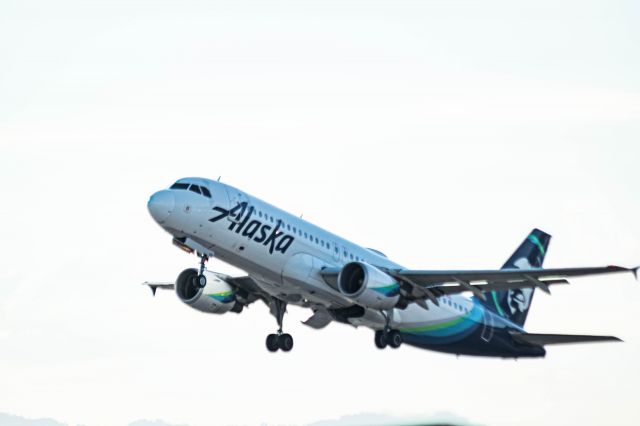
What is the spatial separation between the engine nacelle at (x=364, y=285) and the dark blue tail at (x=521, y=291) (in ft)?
38.8

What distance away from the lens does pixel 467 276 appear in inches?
2234

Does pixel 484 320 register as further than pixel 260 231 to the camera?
Yes

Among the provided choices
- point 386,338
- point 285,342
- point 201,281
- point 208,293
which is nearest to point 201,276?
point 201,281

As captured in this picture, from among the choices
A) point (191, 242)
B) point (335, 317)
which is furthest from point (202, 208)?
point (335, 317)

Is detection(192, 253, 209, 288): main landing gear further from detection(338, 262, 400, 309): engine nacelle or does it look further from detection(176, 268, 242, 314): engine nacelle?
detection(338, 262, 400, 309): engine nacelle

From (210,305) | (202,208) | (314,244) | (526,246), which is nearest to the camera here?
(202,208)

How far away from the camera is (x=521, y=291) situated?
229 feet

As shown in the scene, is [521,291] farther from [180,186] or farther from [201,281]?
[180,186]

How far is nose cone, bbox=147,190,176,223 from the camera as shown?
51.5 meters

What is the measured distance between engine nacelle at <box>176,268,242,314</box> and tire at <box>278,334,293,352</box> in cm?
269

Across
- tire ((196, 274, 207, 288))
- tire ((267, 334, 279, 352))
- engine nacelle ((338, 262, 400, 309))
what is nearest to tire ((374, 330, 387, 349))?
engine nacelle ((338, 262, 400, 309))

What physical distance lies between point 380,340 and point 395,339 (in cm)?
71

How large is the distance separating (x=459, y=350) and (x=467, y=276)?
8.30 metres

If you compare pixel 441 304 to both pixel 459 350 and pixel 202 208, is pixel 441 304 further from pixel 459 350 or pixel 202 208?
pixel 202 208
